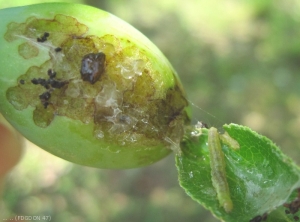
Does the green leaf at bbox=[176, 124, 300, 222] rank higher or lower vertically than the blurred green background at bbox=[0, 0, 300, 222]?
lower

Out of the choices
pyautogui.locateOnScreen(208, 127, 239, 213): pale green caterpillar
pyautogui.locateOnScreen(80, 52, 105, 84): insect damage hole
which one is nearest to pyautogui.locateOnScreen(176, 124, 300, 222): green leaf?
pyautogui.locateOnScreen(208, 127, 239, 213): pale green caterpillar

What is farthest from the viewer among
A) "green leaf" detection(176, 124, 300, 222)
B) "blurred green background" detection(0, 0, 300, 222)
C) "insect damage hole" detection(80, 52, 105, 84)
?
"blurred green background" detection(0, 0, 300, 222)

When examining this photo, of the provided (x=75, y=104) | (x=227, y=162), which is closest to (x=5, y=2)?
(x=75, y=104)

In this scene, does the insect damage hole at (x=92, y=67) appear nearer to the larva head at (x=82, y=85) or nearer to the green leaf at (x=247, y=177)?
the larva head at (x=82, y=85)

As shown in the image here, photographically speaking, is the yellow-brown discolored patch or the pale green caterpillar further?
the yellow-brown discolored patch

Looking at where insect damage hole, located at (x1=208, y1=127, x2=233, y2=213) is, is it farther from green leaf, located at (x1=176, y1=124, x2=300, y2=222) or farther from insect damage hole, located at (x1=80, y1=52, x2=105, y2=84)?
insect damage hole, located at (x1=80, y1=52, x2=105, y2=84)

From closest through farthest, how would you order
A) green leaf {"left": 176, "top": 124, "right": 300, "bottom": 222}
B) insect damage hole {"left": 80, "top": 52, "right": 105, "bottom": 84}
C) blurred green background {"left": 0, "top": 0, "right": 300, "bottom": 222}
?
green leaf {"left": 176, "top": 124, "right": 300, "bottom": 222}
insect damage hole {"left": 80, "top": 52, "right": 105, "bottom": 84}
blurred green background {"left": 0, "top": 0, "right": 300, "bottom": 222}
